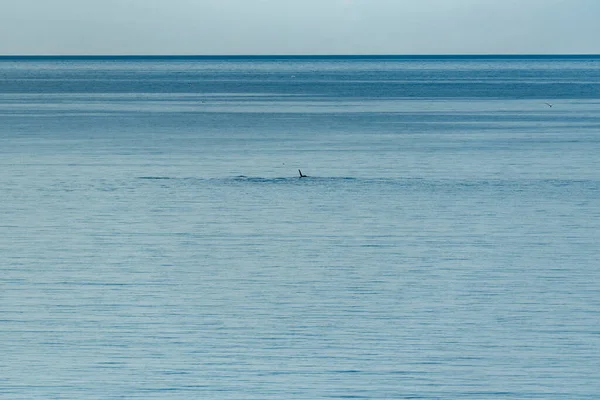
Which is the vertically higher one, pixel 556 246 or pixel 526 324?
pixel 556 246

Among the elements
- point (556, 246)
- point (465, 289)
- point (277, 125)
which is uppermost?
point (277, 125)

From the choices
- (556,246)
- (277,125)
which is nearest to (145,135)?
(277,125)

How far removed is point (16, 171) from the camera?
23.8 meters

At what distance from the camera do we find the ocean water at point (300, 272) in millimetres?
9180

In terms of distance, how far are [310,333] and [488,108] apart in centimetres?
4145

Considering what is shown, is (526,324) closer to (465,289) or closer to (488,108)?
(465,289)

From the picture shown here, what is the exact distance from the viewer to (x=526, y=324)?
35.4 ft

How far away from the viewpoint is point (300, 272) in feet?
43.4

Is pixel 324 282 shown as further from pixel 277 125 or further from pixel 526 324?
pixel 277 125

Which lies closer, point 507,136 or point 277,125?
point 507,136

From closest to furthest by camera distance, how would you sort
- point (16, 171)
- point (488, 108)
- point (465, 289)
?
point (465, 289) < point (16, 171) < point (488, 108)

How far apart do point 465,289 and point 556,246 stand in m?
3.03

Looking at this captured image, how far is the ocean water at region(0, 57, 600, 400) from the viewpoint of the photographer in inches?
361

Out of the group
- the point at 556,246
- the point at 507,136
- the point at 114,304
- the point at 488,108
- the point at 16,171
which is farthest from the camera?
the point at 488,108
